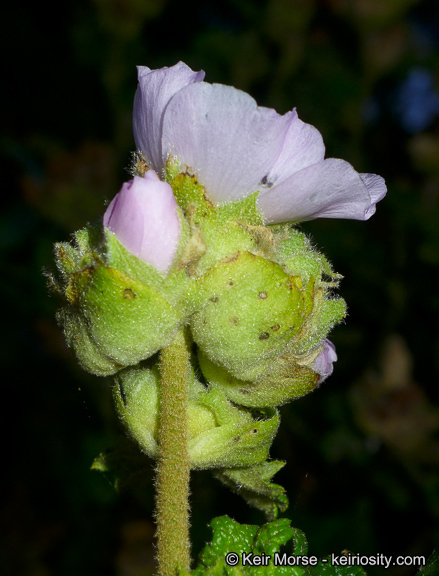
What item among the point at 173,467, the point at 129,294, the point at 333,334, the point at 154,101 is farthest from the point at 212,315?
the point at 333,334

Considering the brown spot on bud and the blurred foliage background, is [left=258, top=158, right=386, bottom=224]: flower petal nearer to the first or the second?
the brown spot on bud

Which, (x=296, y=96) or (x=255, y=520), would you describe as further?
(x=296, y=96)

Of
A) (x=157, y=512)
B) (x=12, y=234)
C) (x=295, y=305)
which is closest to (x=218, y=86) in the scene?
(x=295, y=305)

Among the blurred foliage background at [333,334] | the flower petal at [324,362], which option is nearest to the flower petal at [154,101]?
the flower petal at [324,362]

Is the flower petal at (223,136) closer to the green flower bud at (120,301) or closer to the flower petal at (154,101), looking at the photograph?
the flower petal at (154,101)

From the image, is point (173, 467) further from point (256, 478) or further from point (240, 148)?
point (240, 148)

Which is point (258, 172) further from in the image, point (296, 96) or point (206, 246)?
point (296, 96)

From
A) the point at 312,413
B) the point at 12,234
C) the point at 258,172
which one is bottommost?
the point at 258,172

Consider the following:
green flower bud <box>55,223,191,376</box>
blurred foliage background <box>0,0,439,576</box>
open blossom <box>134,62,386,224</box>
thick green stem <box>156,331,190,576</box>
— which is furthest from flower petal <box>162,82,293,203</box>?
blurred foliage background <box>0,0,439,576</box>
